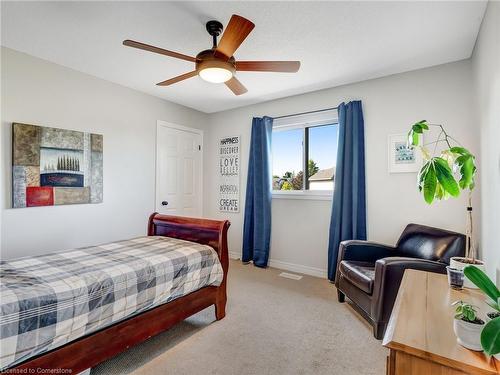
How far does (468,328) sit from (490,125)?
1.60 meters

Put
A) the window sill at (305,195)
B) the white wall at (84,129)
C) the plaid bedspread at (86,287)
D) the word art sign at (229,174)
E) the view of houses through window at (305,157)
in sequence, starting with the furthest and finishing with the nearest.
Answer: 1. the word art sign at (229,174)
2. the view of houses through window at (305,157)
3. the window sill at (305,195)
4. the white wall at (84,129)
5. the plaid bedspread at (86,287)

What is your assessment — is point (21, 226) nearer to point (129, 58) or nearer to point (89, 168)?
point (89, 168)

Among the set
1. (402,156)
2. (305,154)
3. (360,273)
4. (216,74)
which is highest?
(216,74)

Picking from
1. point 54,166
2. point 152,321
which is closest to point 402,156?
point 152,321

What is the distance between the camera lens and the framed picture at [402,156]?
9.45ft

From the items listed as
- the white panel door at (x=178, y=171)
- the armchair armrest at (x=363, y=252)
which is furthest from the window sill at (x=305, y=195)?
the white panel door at (x=178, y=171)

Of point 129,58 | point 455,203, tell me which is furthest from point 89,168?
point 455,203

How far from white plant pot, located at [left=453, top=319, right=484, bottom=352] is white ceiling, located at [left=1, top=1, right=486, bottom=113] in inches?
79.3

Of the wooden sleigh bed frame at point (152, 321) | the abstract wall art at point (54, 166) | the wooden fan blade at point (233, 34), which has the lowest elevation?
the wooden sleigh bed frame at point (152, 321)

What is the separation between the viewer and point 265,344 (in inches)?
79.8

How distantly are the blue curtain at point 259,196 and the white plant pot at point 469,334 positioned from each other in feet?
9.93

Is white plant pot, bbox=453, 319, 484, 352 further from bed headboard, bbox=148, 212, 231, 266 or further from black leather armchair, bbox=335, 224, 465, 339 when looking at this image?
bed headboard, bbox=148, 212, 231, 266

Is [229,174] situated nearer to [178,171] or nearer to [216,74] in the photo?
[178,171]

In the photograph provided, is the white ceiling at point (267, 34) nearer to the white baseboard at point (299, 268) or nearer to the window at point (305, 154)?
the window at point (305, 154)
